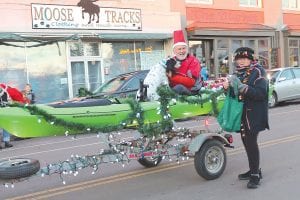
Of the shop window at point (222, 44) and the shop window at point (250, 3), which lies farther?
the shop window at point (250, 3)

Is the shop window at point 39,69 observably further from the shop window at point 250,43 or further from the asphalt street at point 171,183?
the shop window at point 250,43

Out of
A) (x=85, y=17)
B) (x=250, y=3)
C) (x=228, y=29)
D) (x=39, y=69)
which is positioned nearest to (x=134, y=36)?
(x=85, y=17)

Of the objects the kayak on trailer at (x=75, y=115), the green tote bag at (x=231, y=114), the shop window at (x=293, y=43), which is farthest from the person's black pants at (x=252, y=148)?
the shop window at (x=293, y=43)

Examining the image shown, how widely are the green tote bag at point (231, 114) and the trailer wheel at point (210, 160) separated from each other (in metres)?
0.35

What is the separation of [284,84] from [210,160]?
Result: 1374cm

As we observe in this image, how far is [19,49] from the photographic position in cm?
1969

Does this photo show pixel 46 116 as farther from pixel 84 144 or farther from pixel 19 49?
pixel 19 49

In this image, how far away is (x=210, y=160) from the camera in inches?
285

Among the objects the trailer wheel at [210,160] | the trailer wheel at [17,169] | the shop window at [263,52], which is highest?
the shop window at [263,52]

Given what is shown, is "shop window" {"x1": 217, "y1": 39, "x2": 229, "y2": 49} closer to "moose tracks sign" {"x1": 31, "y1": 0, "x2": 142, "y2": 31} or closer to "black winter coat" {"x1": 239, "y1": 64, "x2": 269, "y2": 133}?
"moose tracks sign" {"x1": 31, "y1": 0, "x2": 142, "y2": 31}

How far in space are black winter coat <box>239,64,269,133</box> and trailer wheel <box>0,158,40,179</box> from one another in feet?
9.04

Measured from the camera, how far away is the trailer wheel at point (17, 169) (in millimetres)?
5504

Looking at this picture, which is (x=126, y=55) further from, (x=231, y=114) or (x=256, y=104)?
(x=256, y=104)

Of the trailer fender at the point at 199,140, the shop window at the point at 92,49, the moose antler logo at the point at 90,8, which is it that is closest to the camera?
the trailer fender at the point at 199,140
